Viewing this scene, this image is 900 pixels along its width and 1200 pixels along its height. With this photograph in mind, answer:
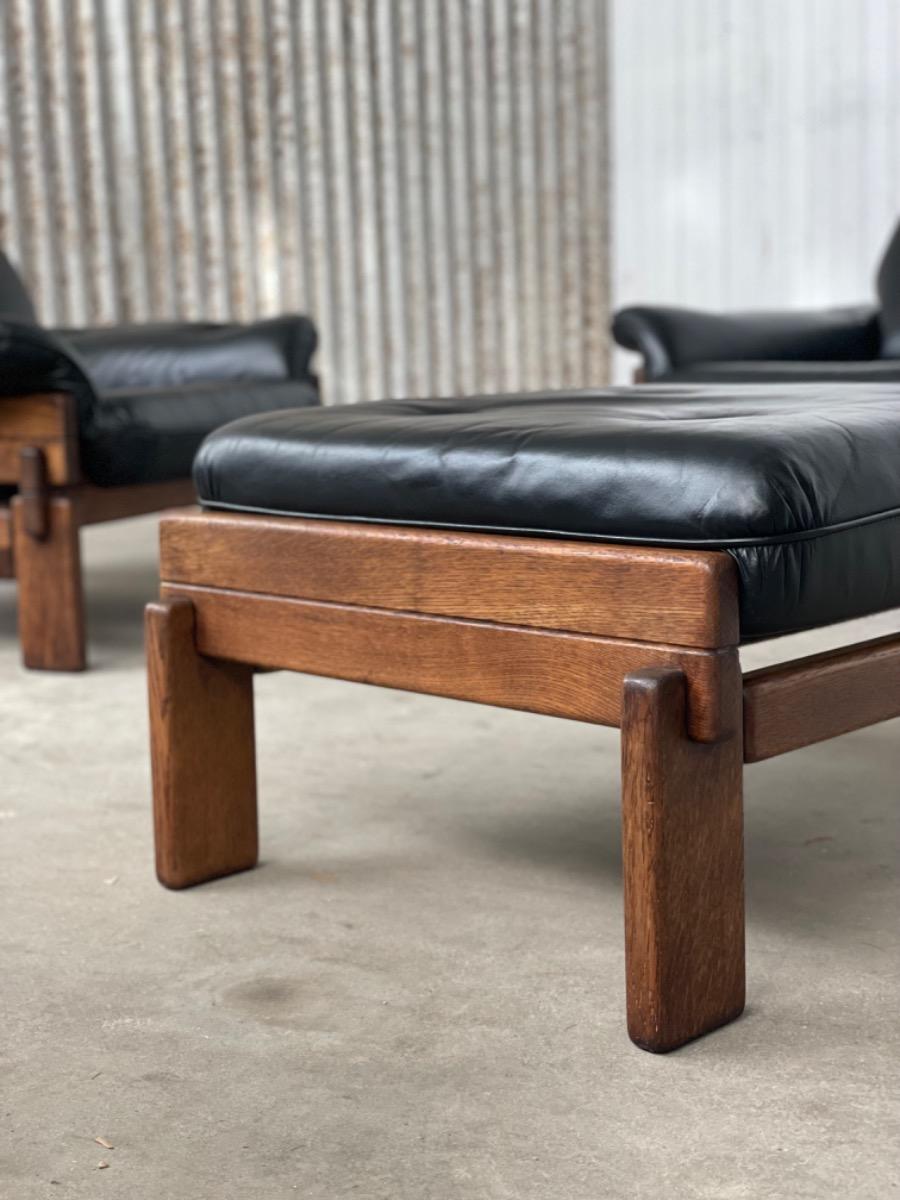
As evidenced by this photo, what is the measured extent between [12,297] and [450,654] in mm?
2093

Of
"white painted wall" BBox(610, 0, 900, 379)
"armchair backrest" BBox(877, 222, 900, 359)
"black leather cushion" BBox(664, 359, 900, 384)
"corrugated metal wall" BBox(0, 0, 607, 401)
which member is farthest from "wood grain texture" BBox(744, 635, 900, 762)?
"white painted wall" BBox(610, 0, 900, 379)

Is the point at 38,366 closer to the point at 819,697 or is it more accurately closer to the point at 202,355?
the point at 202,355

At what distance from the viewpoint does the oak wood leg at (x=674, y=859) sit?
1.13m

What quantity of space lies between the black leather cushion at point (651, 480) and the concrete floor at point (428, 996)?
328 millimetres

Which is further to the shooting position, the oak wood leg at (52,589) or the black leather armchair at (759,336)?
the black leather armchair at (759,336)

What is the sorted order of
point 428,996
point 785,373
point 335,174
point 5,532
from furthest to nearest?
point 335,174
point 785,373
point 5,532
point 428,996

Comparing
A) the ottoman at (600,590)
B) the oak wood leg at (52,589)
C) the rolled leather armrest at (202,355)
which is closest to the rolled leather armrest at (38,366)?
the oak wood leg at (52,589)

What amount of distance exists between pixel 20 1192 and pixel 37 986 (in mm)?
341

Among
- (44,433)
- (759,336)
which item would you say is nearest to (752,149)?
(759,336)

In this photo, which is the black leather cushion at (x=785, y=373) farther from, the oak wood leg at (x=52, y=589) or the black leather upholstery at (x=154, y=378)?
the oak wood leg at (x=52, y=589)

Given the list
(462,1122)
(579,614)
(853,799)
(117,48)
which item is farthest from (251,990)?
(117,48)

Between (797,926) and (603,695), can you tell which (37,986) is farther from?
(797,926)

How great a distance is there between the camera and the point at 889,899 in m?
1.45

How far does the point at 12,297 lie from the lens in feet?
10.2
